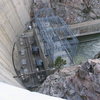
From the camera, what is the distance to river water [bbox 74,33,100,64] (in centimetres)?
2096

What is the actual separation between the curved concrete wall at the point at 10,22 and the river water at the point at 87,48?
746 cm

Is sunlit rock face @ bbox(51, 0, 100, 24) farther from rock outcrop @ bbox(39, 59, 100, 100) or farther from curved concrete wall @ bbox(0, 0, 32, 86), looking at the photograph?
rock outcrop @ bbox(39, 59, 100, 100)

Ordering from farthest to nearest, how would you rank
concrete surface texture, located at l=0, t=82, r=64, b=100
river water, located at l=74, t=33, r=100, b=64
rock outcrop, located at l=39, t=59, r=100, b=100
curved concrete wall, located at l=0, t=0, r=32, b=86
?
river water, located at l=74, t=33, r=100, b=64, curved concrete wall, located at l=0, t=0, r=32, b=86, rock outcrop, located at l=39, t=59, r=100, b=100, concrete surface texture, located at l=0, t=82, r=64, b=100

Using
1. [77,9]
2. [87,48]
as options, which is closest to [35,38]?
[87,48]

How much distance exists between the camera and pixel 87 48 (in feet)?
75.4

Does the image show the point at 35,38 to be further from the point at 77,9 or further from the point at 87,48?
the point at 77,9

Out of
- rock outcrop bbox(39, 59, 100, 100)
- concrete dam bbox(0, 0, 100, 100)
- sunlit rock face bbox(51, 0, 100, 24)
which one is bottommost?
sunlit rock face bbox(51, 0, 100, 24)

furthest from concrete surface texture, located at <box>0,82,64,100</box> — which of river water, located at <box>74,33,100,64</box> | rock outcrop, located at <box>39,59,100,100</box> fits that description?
river water, located at <box>74,33,100,64</box>

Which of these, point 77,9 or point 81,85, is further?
point 77,9

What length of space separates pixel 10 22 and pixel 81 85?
12905 mm

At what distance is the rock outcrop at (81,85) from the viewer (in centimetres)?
830

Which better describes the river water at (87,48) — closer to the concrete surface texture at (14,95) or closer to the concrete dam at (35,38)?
the concrete dam at (35,38)

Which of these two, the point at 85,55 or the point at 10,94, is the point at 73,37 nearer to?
the point at 85,55

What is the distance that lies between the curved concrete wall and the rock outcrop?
5.01 metres
